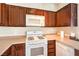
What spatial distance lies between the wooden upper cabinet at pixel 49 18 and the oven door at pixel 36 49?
2.36 ft

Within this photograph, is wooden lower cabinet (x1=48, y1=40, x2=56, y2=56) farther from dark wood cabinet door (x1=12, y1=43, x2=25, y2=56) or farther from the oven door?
dark wood cabinet door (x1=12, y1=43, x2=25, y2=56)

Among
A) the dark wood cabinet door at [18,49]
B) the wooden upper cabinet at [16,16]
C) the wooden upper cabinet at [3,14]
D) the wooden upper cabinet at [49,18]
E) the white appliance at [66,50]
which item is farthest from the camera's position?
the wooden upper cabinet at [49,18]

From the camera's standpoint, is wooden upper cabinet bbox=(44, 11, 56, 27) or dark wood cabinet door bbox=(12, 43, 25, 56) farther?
wooden upper cabinet bbox=(44, 11, 56, 27)

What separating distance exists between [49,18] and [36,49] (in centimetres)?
94

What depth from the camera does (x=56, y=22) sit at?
2.63m

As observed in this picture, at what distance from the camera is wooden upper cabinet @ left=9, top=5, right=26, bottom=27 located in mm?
2104

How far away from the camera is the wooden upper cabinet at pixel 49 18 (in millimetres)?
2576

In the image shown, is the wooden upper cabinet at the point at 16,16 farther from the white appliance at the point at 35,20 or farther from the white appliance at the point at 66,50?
the white appliance at the point at 66,50

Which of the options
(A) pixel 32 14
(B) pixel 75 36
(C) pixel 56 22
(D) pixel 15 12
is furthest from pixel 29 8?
(B) pixel 75 36

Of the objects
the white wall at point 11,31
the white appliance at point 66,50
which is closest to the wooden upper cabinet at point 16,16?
the white wall at point 11,31

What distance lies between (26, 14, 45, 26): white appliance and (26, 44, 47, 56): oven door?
58cm

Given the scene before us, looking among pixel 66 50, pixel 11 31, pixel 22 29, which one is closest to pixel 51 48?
pixel 66 50

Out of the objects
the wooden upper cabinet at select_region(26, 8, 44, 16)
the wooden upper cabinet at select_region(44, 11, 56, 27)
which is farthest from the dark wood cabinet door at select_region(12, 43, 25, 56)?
the wooden upper cabinet at select_region(44, 11, 56, 27)

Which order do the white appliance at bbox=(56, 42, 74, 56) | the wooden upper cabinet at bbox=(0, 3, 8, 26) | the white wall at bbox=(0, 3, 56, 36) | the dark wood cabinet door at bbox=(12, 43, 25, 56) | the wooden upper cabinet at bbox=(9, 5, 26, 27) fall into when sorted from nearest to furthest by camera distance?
the white appliance at bbox=(56, 42, 74, 56), the dark wood cabinet door at bbox=(12, 43, 25, 56), the wooden upper cabinet at bbox=(0, 3, 8, 26), the wooden upper cabinet at bbox=(9, 5, 26, 27), the white wall at bbox=(0, 3, 56, 36)
